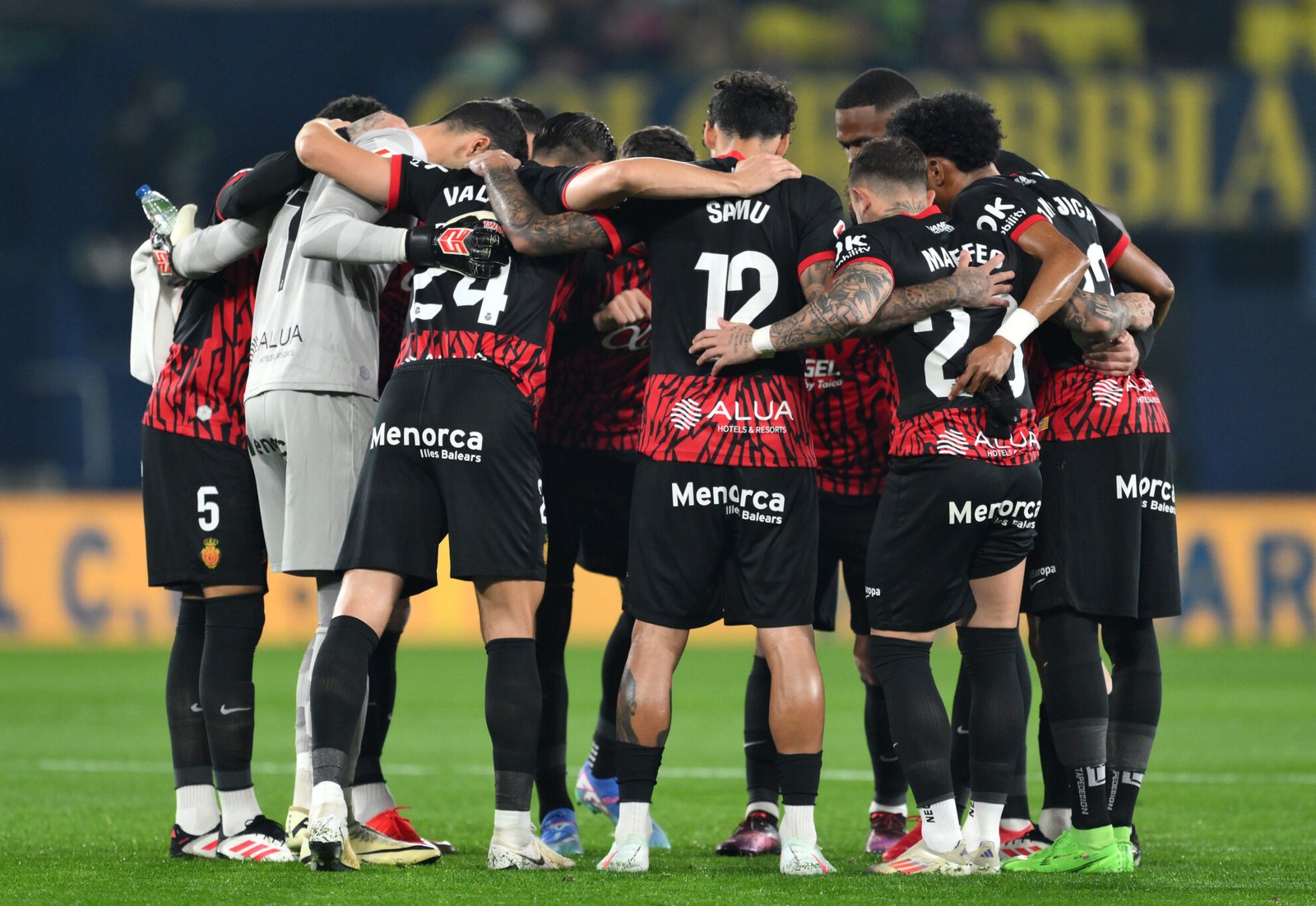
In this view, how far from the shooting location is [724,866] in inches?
208

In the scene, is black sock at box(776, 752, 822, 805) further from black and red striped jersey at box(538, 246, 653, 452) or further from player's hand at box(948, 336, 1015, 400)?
black and red striped jersey at box(538, 246, 653, 452)

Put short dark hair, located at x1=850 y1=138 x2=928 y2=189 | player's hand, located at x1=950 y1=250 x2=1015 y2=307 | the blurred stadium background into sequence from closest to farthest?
player's hand, located at x1=950 y1=250 x2=1015 y2=307, short dark hair, located at x1=850 y1=138 x2=928 y2=189, the blurred stadium background

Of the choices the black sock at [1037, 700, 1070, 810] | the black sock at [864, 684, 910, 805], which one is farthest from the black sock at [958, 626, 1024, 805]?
the black sock at [864, 684, 910, 805]

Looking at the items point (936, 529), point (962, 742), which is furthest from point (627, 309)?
point (962, 742)

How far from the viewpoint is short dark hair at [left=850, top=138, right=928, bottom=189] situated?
17.6ft

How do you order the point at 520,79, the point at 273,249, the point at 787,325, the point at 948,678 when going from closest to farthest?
the point at 787,325 < the point at 273,249 < the point at 948,678 < the point at 520,79

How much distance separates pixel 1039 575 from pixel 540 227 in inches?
Result: 78.1

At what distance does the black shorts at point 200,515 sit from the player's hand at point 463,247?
3.35 feet

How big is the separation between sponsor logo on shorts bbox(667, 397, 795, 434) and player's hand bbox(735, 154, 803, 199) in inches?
26.3

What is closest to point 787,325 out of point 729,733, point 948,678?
point 729,733

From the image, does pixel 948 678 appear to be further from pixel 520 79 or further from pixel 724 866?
pixel 520 79

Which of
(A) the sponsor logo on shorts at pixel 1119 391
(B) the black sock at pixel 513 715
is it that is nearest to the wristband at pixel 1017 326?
(A) the sponsor logo on shorts at pixel 1119 391

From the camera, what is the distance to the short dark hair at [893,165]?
5375mm

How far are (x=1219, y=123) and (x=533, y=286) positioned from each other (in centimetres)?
1429
